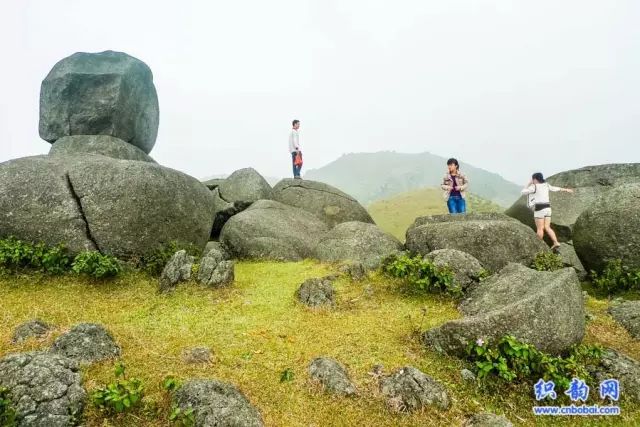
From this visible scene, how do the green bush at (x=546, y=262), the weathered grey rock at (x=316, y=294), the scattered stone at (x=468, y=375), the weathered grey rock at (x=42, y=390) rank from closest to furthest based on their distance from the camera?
the weathered grey rock at (x=42, y=390) < the scattered stone at (x=468, y=375) < the weathered grey rock at (x=316, y=294) < the green bush at (x=546, y=262)

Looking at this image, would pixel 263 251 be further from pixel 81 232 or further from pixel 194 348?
pixel 194 348

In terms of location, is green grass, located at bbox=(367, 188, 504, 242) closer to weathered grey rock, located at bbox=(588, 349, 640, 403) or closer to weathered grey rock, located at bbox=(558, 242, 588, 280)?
weathered grey rock, located at bbox=(558, 242, 588, 280)

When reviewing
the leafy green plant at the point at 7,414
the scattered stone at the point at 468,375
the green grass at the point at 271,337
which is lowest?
the scattered stone at the point at 468,375

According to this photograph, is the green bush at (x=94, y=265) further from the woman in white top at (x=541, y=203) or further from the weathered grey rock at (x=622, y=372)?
the woman in white top at (x=541, y=203)

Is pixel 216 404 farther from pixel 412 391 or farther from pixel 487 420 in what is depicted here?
pixel 487 420

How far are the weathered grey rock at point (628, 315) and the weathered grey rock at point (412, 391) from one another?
652cm

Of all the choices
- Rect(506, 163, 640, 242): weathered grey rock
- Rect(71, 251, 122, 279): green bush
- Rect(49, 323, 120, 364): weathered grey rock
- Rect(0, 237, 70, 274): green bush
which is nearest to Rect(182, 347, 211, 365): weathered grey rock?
Rect(49, 323, 120, 364): weathered grey rock

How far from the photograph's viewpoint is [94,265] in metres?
12.0

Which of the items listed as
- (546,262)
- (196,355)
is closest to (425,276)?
(546,262)

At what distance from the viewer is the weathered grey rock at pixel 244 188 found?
2383 cm

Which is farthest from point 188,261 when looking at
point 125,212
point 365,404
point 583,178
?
point 583,178

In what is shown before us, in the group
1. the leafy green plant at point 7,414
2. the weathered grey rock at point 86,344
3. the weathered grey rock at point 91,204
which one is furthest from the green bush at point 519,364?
the weathered grey rock at point 91,204

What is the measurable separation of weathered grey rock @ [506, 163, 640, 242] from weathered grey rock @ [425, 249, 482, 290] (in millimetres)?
11907

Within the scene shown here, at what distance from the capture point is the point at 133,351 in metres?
8.23
